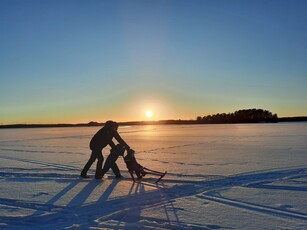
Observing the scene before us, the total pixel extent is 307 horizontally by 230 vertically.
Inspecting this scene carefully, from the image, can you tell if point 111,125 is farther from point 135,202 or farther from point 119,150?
point 135,202

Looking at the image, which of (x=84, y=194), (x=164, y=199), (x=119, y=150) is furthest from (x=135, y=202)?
(x=119, y=150)

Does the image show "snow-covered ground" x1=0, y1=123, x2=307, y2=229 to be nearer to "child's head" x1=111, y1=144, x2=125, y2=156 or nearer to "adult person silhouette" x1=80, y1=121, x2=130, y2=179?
"adult person silhouette" x1=80, y1=121, x2=130, y2=179

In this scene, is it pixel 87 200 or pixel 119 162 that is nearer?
pixel 87 200

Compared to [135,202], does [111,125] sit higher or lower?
higher

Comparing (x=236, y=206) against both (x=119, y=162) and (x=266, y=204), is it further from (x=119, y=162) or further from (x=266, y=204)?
(x=119, y=162)

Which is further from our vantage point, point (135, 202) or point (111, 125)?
point (111, 125)

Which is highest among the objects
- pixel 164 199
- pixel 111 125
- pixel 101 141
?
pixel 111 125

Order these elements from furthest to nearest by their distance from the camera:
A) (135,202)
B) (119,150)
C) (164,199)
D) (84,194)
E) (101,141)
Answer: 1. (101,141)
2. (119,150)
3. (84,194)
4. (164,199)
5. (135,202)

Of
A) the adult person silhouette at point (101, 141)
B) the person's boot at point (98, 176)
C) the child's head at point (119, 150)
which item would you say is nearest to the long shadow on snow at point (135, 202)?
the person's boot at point (98, 176)

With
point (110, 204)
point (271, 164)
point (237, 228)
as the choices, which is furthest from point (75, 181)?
point (271, 164)

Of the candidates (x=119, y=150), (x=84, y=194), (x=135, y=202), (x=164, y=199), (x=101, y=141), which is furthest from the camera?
(x=101, y=141)

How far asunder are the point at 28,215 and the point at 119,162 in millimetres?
6310

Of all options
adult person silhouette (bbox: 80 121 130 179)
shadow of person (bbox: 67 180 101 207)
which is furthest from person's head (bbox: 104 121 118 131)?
shadow of person (bbox: 67 180 101 207)

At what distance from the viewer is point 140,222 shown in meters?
4.49
